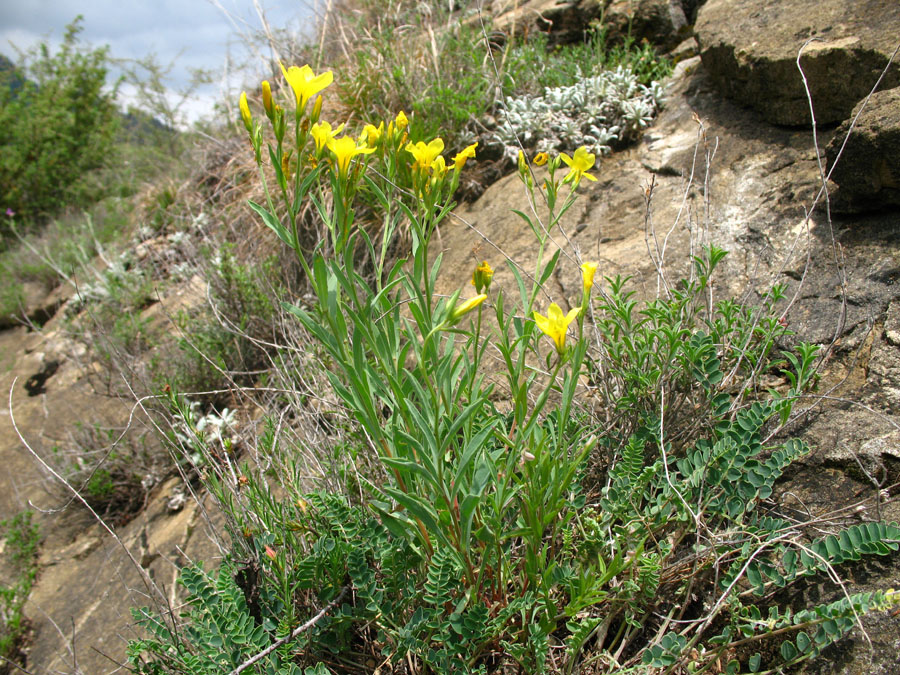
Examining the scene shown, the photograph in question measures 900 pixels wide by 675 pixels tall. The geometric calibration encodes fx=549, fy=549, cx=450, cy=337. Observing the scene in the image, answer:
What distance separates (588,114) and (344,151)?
243 centimetres

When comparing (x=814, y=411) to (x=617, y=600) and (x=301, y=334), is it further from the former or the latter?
(x=301, y=334)

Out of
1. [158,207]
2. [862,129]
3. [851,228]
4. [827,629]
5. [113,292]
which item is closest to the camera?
[827,629]

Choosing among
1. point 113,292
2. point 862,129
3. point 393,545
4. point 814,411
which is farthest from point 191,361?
point 862,129

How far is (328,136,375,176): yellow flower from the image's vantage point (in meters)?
1.01

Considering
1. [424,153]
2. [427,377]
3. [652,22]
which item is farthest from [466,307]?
[652,22]

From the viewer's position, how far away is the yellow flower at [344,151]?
1.01 m

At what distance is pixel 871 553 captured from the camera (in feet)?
3.60

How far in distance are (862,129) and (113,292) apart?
4.78 metres

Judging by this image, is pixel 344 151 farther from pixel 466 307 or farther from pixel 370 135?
pixel 466 307

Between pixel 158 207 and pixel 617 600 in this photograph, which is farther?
pixel 158 207

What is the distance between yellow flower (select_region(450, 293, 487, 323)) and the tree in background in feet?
31.0

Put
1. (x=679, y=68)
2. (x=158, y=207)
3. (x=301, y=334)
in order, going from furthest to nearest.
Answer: (x=158, y=207)
(x=679, y=68)
(x=301, y=334)

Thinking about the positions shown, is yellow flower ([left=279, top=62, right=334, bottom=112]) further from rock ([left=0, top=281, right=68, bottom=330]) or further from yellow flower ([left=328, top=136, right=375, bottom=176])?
rock ([left=0, top=281, right=68, bottom=330])

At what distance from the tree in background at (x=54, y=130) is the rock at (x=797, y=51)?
9.01 meters
